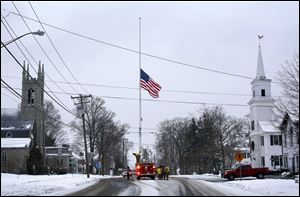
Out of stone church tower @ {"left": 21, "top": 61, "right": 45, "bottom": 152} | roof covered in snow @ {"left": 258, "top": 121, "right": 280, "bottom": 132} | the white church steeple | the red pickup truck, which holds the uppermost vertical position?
the white church steeple

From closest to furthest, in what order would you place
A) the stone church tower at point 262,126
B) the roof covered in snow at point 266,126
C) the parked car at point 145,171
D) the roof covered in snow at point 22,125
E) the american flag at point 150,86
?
the american flag at point 150,86, the parked car at point 145,171, the stone church tower at point 262,126, the roof covered in snow at point 266,126, the roof covered in snow at point 22,125

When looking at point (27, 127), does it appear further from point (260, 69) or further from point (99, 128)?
point (260, 69)

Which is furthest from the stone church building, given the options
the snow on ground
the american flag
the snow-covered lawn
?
the snow-covered lawn

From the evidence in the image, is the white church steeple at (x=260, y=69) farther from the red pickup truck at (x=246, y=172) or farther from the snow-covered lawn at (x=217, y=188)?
the snow-covered lawn at (x=217, y=188)

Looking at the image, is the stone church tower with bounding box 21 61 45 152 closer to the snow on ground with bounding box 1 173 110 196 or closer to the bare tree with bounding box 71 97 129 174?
the bare tree with bounding box 71 97 129 174

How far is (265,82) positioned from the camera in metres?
82.9

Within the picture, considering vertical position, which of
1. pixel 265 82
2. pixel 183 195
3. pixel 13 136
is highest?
pixel 265 82

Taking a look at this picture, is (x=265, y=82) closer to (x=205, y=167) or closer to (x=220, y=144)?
(x=220, y=144)

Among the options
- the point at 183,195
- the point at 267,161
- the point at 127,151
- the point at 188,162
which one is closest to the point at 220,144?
the point at 267,161

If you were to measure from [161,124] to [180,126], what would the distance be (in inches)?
225

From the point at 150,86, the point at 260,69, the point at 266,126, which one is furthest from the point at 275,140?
the point at 150,86

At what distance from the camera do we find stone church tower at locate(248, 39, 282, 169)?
78562 millimetres

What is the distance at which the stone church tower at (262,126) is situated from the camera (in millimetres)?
78562

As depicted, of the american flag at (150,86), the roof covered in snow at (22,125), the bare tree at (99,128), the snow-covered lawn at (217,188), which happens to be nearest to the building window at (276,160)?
the bare tree at (99,128)
